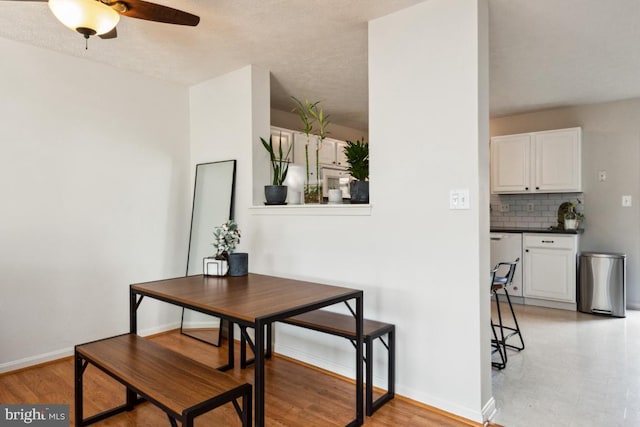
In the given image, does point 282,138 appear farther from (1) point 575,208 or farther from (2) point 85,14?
(1) point 575,208

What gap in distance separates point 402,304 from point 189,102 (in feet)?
9.98

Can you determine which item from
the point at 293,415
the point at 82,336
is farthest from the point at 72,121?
the point at 293,415

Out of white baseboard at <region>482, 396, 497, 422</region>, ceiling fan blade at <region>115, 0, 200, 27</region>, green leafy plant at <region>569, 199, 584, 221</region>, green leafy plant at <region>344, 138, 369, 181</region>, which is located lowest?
white baseboard at <region>482, 396, 497, 422</region>

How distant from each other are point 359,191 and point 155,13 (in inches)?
63.9

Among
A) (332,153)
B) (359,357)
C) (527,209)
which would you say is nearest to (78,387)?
(359,357)

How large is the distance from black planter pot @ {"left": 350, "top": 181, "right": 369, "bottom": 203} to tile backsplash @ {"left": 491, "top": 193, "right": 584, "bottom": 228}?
3.57 metres

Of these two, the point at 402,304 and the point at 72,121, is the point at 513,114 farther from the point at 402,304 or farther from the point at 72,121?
the point at 72,121

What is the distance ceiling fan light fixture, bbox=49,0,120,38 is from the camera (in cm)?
172

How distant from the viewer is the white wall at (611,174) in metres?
4.53

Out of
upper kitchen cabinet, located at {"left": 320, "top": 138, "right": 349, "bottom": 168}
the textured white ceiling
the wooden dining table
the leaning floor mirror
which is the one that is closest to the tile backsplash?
the textured white ceiling

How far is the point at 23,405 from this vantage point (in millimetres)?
2355

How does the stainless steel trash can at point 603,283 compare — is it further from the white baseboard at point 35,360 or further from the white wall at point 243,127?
the white baseboard at point 35,360

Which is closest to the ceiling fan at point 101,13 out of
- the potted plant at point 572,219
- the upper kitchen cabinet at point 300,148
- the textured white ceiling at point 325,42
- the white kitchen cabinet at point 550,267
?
the textured white ceiling at point 325,42

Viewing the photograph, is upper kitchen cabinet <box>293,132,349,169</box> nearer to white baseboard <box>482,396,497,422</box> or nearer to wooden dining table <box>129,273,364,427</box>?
wooden dining table <box>129,273,364,427</box>
